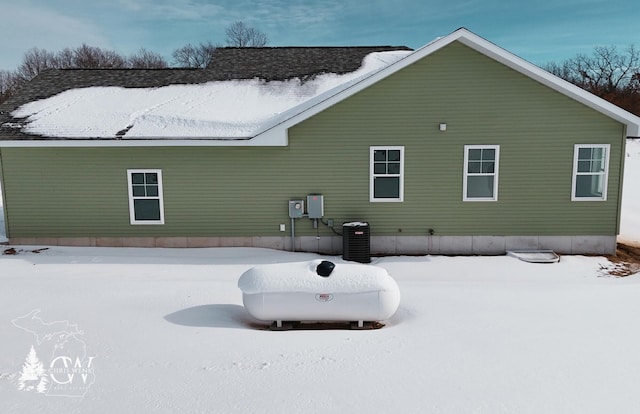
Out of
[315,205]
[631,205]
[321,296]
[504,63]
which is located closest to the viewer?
[321,296]

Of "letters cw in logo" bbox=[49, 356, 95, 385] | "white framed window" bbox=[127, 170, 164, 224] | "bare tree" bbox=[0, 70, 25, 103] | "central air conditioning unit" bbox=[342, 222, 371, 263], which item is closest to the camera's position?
"letters cw in logo" bbox=[49, 356, 95, 385]

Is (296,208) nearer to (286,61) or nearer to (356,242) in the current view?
(356,242)

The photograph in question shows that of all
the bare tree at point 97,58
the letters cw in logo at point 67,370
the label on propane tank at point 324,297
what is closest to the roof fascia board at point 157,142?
the label on propane tank at point 324,297

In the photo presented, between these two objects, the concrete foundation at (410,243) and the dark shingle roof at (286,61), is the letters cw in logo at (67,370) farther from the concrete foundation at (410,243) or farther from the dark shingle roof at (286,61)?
the dark shingle roof at (286,61)

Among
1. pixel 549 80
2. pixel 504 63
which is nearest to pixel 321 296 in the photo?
pixel 504 63

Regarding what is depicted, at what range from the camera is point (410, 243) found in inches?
457

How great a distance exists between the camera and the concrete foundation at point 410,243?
11477 mm

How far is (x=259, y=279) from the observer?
6320 mm

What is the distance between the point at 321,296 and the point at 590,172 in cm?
915

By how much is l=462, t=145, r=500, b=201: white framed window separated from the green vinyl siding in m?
0.17

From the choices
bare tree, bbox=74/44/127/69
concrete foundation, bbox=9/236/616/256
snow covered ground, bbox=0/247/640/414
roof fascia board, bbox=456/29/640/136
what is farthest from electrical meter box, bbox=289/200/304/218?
bare tree, bbox=74/44/127/69

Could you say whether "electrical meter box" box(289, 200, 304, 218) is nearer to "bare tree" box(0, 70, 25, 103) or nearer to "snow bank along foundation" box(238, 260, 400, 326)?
"snow bank along foundation" box(238, 260, 400, 326)

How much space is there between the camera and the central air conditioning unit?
1086cm

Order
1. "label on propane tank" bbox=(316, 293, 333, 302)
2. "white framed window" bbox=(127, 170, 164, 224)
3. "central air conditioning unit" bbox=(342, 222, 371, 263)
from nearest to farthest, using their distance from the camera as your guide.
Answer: "label on propane tank" bbox=(316, 293, 333, 302)
"central air conditioning unit" bbox=(342, 222, 371, 263)
"white framed window" bbox=(127, 170, 164, 224)
